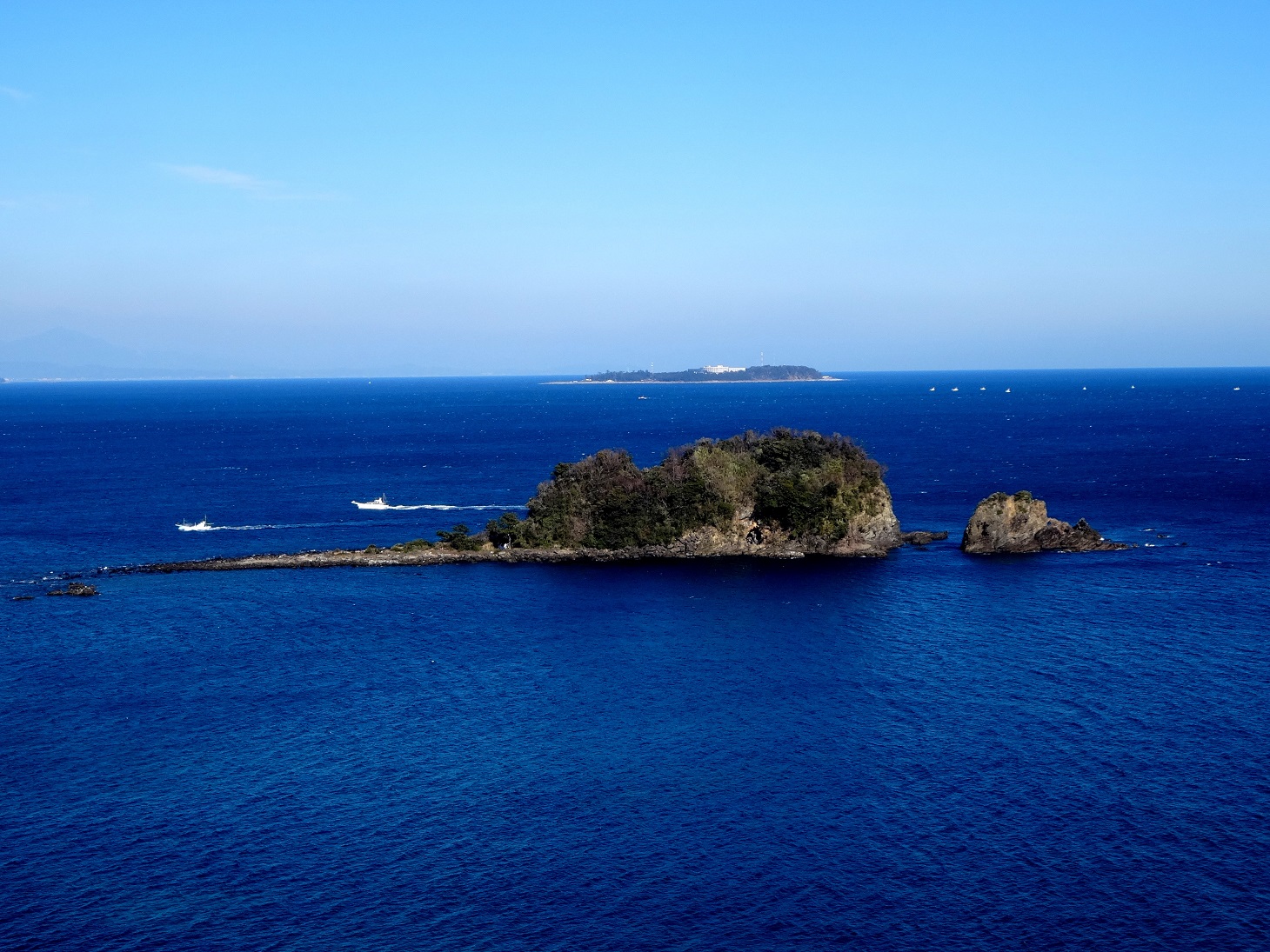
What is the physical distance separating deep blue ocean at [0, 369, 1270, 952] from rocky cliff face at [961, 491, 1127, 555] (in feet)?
12.6

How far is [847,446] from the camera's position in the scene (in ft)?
372

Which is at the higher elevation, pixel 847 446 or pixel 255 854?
pixel 847 446

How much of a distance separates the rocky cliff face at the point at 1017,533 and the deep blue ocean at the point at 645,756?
3852mm

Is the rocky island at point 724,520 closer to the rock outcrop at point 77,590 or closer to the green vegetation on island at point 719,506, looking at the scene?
the green vegetation on island at point 719,506

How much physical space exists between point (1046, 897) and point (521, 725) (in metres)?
28.4

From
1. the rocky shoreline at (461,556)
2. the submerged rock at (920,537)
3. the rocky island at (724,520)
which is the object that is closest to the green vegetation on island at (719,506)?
the rocky island at (724,520)

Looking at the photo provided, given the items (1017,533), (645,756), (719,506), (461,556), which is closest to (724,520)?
(719,506)

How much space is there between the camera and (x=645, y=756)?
5738 centimetres

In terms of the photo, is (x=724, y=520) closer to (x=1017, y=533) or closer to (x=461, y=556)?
(x=461, y=556)

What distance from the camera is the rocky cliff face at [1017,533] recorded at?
348 feet

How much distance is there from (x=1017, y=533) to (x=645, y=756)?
61.0m

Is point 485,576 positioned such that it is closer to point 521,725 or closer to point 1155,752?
point 521,725

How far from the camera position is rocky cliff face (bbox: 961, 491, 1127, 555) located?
10619 cm

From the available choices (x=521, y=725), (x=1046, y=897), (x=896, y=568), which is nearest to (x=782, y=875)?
(x=1046, y=897)
